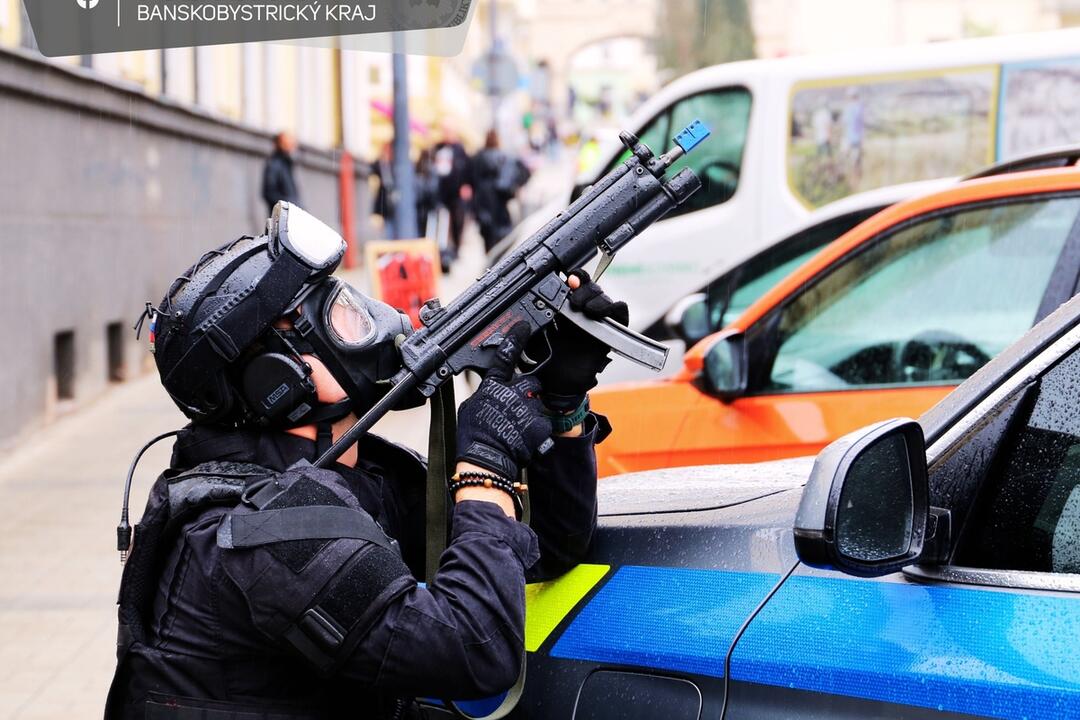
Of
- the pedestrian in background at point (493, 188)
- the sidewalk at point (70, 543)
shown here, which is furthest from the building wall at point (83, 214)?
the pedestrian in background at point (493, 188)

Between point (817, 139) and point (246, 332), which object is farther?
point (817, 139)

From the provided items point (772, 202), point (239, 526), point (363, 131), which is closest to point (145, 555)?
point (239, 526)

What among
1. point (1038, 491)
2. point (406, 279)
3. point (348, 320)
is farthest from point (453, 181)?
point (1038, 491)

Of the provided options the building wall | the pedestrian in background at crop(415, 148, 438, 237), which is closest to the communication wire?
the building wall

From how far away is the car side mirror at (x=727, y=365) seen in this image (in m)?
4.47

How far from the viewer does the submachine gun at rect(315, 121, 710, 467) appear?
101 inches

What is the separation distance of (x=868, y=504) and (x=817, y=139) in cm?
779

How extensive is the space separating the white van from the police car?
22.0 ft

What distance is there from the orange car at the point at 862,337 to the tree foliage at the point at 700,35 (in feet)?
85.7

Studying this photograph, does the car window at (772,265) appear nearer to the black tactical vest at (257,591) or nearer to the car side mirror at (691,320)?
the car side mirror at (691,320)

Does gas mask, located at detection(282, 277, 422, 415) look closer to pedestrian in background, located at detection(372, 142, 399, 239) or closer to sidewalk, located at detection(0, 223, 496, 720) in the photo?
sidewalk, located at detection(0, 223, 496, 720)

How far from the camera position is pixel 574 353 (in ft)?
8.90

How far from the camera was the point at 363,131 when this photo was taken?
2606cm
